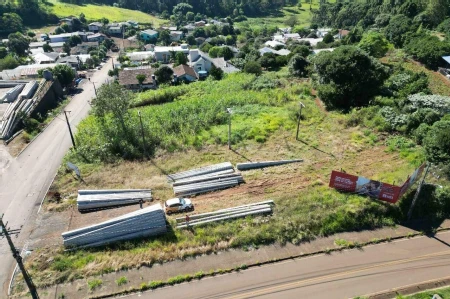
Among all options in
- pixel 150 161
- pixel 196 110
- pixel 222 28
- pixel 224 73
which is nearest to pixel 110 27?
pixel 222 28

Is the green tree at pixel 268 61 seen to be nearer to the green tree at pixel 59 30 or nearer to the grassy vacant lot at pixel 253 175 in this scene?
the grassy vacant lot at pixel 253 175

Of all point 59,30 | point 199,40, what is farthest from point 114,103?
point 59,30

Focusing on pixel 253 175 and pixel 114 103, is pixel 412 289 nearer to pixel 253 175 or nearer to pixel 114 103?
pixel 253 175

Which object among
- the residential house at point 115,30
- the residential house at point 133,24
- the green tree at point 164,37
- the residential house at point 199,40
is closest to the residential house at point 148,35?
the green tree at point 164,37

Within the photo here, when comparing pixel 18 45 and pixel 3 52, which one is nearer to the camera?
pixel 3 52

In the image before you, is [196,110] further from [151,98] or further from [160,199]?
[160,199]

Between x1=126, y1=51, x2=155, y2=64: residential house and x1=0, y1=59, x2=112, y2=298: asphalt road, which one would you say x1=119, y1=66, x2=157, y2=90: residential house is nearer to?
x1=0, y1=59, x2=112, y2=298: asphalt road

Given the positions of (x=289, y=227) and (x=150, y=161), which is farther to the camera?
(x=150, y=161)
